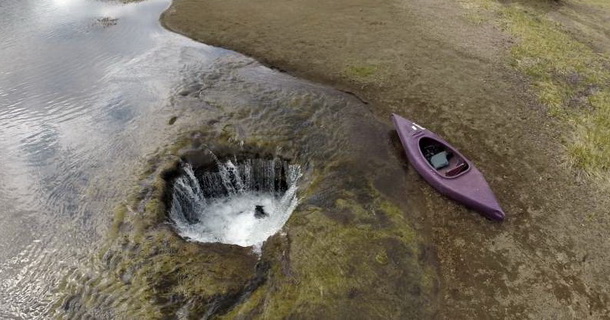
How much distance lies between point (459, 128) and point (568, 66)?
8.81m

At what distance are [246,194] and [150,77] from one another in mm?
7773

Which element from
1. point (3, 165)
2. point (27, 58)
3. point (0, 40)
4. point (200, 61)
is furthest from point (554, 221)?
point (0, 40)

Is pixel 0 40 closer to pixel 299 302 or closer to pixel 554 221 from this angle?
pixel 299 302

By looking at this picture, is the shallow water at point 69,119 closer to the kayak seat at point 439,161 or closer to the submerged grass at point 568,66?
the kayak seat at point 439,161

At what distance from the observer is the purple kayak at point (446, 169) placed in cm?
1241

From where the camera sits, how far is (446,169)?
13797mm

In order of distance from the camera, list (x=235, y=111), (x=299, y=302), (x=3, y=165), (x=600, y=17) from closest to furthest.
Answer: (x=299, y=302), (x=3, y=165), (x=235, y=111), (x=600, y=17)

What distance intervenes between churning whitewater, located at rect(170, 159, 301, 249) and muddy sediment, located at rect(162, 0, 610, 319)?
71.4 inches

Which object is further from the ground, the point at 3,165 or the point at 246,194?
the point at 3,165

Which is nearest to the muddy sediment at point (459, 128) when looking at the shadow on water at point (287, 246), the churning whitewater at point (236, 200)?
the shadow on water at point (287, 246)

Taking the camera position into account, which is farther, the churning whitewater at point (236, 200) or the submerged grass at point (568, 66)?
the submerged grass at point (568, 66)

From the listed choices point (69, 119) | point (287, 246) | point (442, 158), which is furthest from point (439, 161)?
point (69, 119)

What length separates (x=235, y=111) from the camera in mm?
16000

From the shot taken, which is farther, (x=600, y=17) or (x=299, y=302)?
(x=600, y=17)
